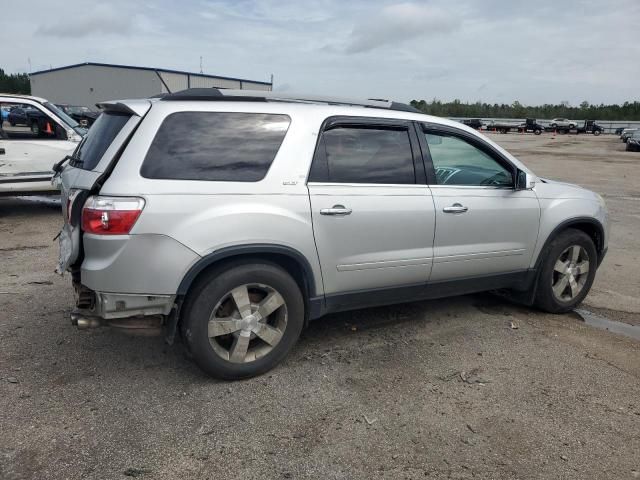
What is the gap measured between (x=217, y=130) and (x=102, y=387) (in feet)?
5.92

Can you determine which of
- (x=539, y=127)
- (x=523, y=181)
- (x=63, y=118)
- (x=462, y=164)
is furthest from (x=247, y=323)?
(x=539, y=127)

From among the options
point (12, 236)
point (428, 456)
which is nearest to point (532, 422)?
point (428, 456)

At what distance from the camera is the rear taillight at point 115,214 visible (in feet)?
9.91

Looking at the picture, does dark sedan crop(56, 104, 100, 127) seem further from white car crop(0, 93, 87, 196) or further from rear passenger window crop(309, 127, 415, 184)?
rear passenger window crop(309, 127, 415, 184)

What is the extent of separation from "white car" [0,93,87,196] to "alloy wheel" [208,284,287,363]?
6181mm

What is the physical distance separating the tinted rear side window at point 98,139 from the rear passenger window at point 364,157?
130cm

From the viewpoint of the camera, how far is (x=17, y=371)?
357 centimetres

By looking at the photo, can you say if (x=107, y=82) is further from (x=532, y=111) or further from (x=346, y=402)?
(x=532, y=111)

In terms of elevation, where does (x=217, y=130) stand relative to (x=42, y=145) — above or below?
above

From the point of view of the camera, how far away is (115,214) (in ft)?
9.91

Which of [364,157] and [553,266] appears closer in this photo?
[364,157]

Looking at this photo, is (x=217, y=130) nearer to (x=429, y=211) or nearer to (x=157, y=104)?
(x=157, y=104)

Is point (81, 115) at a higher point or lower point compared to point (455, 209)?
lower

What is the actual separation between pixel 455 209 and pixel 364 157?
0.85m
